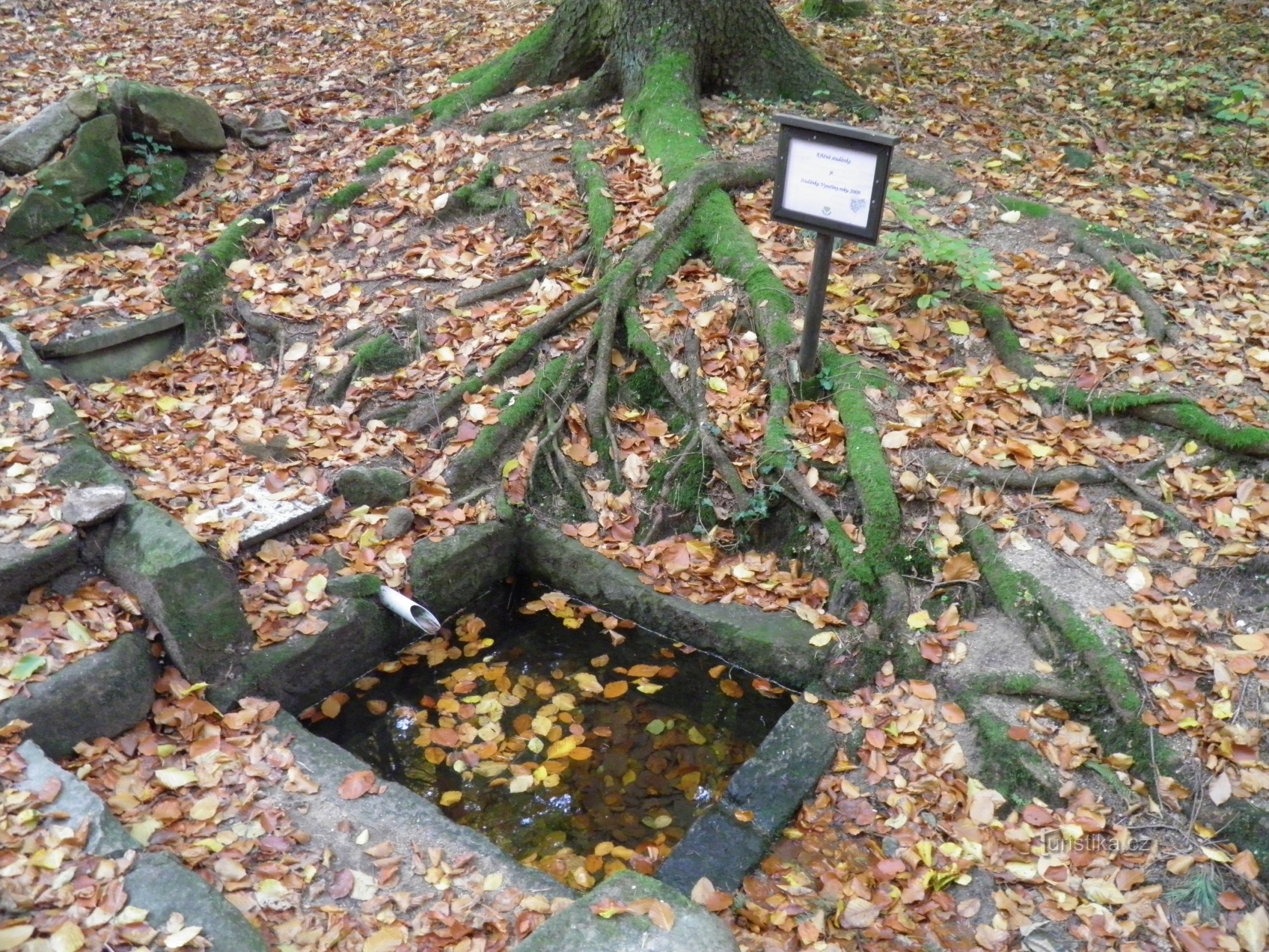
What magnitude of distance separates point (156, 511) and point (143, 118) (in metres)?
4.66

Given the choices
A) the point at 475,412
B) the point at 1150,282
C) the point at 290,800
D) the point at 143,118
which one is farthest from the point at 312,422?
the point at 1150,282

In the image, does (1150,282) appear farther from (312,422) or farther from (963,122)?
(312,422)

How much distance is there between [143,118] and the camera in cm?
796

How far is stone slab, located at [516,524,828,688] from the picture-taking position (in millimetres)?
4918

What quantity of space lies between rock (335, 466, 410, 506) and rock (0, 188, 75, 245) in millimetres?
3694

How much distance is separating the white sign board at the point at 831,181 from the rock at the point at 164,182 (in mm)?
5635

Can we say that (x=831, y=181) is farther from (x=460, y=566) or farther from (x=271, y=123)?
(x=271, y=123)

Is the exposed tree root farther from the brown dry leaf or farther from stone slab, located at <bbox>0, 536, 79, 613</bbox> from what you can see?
stone slab, located at <bbox>0, 536, 79, 613</bbox>

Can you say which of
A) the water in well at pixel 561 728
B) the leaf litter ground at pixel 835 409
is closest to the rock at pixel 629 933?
the leaf litter ground at pixel 835 409

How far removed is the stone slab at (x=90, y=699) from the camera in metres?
4.17

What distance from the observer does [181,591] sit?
4.54 meters

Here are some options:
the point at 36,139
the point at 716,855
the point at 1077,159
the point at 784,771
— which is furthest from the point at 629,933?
the point at 36,139

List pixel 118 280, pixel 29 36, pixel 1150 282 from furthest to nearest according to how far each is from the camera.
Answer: pixel 29 36
pixel 118 280
pixel 1150 282

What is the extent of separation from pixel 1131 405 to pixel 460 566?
146 inches
